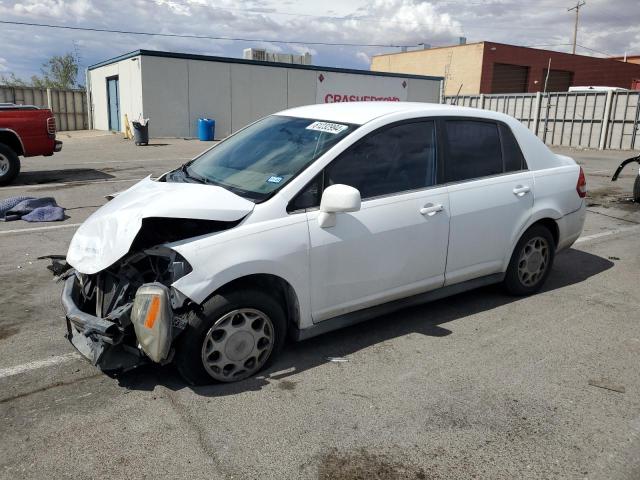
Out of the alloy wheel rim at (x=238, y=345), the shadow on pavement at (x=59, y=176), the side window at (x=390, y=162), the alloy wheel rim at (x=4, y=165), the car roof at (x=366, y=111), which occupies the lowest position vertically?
the shadow on pavement at (x=59, y=176)

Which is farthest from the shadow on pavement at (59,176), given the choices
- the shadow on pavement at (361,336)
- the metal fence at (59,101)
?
the metal fence at (59,101)

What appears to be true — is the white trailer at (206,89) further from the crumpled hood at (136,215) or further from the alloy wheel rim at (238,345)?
the alloy wheel rim at (238,345)

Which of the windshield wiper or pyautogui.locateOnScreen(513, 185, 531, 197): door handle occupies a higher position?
the windshield wiper

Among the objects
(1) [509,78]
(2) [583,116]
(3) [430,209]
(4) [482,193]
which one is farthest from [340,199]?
(1) [509,78]

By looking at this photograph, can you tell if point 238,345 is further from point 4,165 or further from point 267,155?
point 4,165

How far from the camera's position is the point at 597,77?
155ft

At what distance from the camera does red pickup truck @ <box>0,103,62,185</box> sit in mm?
11043

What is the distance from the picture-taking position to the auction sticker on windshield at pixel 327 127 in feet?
12.8

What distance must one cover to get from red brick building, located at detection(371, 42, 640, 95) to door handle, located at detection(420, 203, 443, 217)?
37953 mm

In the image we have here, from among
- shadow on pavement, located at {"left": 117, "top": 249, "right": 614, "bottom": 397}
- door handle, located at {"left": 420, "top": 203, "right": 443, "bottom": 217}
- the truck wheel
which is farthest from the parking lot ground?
the truck wheel

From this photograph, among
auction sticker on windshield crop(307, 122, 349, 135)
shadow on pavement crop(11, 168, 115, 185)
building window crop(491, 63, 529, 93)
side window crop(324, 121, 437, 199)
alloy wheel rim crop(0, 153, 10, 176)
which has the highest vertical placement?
building window crop(491, 63, 529, 93)

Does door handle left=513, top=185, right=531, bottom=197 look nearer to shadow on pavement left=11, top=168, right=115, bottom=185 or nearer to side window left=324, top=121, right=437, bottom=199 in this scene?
side window left=324, top=121, right=437, bottom=199

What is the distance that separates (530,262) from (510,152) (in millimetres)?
1019

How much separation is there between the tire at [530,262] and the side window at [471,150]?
0.71 meters
